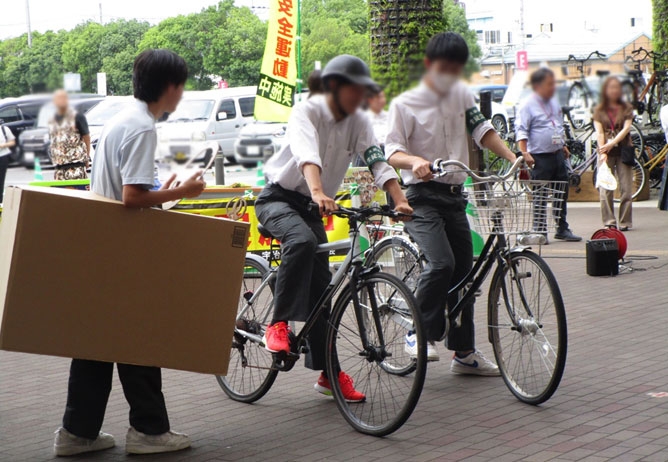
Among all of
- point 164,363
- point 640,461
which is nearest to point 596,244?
point 640,461

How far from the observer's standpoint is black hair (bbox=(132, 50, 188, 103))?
3.81 m

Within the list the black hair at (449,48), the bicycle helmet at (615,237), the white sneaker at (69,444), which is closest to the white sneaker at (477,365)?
the white sneaker at (69,444)

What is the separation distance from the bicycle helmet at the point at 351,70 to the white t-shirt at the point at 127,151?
85 cm

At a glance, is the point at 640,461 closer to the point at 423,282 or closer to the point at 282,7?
the point at 423,282

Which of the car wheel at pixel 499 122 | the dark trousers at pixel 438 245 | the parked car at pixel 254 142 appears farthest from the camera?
the car wheel at pixel 499 122

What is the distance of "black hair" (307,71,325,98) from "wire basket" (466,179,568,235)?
42.2 inches

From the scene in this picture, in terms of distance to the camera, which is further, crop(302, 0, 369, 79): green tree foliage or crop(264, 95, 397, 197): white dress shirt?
crop(264, 95, 397, 197): white dress shirt

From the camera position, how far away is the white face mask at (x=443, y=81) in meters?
2.22

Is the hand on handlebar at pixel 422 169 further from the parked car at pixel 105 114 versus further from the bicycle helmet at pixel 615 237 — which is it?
the bicycle helmet at pixel 615 237

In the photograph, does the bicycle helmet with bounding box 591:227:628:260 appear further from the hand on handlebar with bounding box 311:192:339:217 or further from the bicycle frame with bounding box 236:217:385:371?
the hand on handlebar with bounding box 311:192:339:217

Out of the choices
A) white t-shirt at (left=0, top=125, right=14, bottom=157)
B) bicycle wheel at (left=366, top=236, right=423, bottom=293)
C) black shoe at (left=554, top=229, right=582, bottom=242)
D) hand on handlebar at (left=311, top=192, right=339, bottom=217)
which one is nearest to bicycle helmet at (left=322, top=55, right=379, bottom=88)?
hand on handlebar at (left=311, top=192, right=339, bottom=217)

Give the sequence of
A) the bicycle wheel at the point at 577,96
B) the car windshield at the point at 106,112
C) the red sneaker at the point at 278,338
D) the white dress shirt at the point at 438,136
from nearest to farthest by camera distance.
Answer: the bicycle wheel at the point at 577,96, the car windshield at the point at 106,112, the red sneaker at the point at 278,338, the white dress shirt at the point at 438,136

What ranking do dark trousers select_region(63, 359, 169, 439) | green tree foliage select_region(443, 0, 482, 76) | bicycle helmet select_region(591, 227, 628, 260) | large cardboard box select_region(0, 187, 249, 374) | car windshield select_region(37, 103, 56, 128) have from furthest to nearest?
bicycle helmet select_region(591, 227, 628, 260)
dark trousers select_region(63, 359, 169, 439)
large cardboard box select_region(0, 187, 249, 374)
car windshield select_region(37, 103, 56, 128)
green tree foliage select_region(443, 0, 482, 76)

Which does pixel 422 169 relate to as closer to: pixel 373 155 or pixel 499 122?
pixel 373 155
